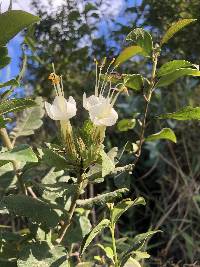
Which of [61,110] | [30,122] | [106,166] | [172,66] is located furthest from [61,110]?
[30,122]

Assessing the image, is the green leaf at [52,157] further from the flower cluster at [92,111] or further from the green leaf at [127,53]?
the green leaf at [127,53]

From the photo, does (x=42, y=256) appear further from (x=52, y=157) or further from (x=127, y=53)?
(x=127, y=53)

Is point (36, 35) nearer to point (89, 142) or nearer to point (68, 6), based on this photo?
point (68, 6)

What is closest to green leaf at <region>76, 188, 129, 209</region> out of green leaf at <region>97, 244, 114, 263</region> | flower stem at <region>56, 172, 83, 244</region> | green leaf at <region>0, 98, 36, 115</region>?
flower stem at <region>56, 172, 83, 244</region>

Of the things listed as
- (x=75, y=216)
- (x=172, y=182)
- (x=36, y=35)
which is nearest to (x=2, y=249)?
(x=75, y=216)

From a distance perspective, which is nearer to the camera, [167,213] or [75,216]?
[75,216]
